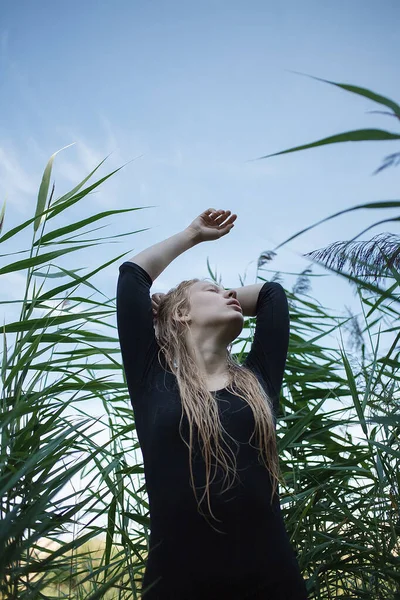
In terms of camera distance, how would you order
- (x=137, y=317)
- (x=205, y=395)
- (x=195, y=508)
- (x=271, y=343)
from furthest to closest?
(x=271, y=343) < (x=137, y=317) < (x=205, y=395) < (x=195, y=508)

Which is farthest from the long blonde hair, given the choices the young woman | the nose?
the nose

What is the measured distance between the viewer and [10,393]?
56.1 inches

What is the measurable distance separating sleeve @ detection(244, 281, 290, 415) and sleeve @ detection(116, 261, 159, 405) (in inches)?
10.9

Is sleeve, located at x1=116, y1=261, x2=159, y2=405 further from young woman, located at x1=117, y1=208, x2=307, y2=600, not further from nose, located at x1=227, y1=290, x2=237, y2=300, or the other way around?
nose, located at x1=227, y1=290, x2=237, y2=300

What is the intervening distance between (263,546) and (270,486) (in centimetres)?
16

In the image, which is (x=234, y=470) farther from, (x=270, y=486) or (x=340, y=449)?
(x=340, y=449)

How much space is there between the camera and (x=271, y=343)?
1633 millimetres

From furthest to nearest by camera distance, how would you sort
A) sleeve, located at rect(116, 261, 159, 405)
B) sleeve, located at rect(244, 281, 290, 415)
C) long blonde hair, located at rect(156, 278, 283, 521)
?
sleeve, located at rect(244, 281, 290, 415), sleeve, located at rect(116, 261, 159, 405), long blonde hair, located at rect(156, 278, 283, 521)

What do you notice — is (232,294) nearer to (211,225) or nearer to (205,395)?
(211,225)

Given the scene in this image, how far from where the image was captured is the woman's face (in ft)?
5.02

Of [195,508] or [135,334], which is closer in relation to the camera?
[195,508]

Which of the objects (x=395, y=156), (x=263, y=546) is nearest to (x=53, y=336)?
(x=263, y=546)

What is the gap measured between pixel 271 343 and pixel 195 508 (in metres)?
0.53

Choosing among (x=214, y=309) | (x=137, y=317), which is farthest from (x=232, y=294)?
(x=137, y=317)
